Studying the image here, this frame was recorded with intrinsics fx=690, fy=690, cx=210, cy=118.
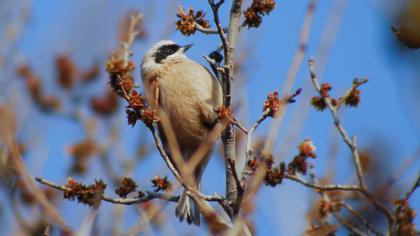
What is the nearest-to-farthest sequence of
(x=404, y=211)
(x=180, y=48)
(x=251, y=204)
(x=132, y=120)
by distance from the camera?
(x=404, y=211), (x=132, y=120), (x=251, y=204), (x=180, y=48)

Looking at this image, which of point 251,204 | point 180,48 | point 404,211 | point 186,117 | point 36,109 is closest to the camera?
point 404,211

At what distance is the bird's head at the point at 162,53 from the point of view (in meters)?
5.76

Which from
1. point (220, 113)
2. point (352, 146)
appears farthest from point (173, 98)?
point (352, 146)

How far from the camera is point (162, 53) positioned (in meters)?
5.91

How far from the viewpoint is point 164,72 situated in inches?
218

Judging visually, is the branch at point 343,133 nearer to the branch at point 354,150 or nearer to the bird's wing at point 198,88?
the branch at point 354,150

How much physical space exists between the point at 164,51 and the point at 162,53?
0.05m

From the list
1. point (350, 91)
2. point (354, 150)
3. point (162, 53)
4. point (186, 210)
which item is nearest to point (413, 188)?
point (354, 150)

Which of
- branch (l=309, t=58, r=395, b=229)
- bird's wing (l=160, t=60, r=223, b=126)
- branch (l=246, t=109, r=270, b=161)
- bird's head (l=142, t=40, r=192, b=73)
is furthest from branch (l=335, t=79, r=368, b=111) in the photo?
bird's head (l=142, t=40, r=192, b=73)

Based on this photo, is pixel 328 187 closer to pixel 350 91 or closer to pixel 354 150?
pixel 354 150

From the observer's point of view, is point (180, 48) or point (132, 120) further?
point (180, 48)

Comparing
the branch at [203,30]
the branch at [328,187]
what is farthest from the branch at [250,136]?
the branch at [203,30]

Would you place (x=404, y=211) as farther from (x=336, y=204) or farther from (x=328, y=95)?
(x=328, y=95)

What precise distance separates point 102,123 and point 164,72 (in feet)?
7.08
